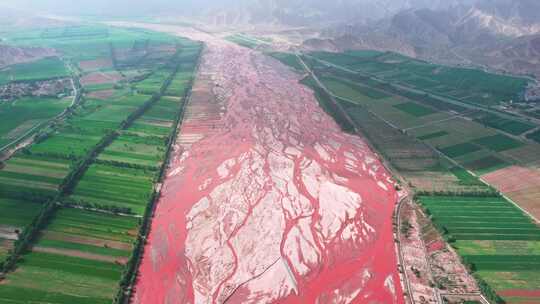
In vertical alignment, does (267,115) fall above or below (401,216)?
above

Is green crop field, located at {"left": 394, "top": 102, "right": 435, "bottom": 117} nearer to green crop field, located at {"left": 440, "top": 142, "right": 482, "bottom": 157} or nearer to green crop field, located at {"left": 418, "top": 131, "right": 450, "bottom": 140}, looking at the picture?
green crop field, located at {"left": 418, "top": 131, "right": 450, "bottom": 140}

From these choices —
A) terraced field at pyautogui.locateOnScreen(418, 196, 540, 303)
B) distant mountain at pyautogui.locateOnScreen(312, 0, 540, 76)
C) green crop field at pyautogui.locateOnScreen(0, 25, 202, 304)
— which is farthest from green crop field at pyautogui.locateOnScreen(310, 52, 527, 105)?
green crop field at pyautogui.locateOnScreen(0, 25, 202, 304)

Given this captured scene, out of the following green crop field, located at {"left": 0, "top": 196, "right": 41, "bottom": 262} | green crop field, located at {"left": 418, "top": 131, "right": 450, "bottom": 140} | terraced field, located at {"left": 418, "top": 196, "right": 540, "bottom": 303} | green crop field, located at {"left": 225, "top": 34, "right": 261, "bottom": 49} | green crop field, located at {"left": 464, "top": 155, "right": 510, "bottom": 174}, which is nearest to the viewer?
terraced field, located at {"left": 418, "top": 196, "right": 540, "bottom": 303}

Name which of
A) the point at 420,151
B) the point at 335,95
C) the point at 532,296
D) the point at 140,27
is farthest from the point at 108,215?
the point at 140,27

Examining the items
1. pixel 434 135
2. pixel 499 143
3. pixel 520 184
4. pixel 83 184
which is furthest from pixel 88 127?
pixel 499 143

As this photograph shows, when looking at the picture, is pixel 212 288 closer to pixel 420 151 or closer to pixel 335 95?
pixel 420 151

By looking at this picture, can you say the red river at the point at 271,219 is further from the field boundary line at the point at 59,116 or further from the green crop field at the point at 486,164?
the field boundary line at the point at 59,116
